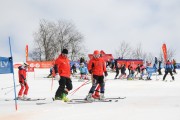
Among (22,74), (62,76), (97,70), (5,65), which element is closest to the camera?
(5,65)

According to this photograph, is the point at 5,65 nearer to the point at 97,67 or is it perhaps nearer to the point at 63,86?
the point at 63,86

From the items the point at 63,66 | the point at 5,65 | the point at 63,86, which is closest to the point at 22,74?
the point at 63,66

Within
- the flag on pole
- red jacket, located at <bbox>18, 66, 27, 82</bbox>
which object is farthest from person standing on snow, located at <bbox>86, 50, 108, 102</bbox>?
red jacket, located at <bbox>18, 66, 27, 82</bbox>

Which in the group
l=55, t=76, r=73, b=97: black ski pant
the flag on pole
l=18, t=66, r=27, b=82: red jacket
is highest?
the flag on pole

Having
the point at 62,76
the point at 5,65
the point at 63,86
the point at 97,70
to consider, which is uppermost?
the point at 5,65

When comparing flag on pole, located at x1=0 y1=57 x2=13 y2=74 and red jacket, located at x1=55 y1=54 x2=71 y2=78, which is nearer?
flag on pole, located at x1=0 y1=57 x2=13 y2=74

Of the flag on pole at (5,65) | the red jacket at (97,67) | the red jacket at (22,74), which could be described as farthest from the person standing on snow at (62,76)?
the red jacket at (22,74)

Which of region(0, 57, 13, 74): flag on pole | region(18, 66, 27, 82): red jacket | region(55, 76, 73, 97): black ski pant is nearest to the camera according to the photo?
region(0, 57, 13, 74): flag on pole

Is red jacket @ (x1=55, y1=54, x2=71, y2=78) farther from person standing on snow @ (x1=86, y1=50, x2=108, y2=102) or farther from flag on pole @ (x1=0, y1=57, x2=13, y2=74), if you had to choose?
flag on pole @ (x1=0, y1=57, x2=13, y2=74)

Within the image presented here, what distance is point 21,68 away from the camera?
656 inches

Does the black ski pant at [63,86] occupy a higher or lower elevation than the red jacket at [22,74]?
lower

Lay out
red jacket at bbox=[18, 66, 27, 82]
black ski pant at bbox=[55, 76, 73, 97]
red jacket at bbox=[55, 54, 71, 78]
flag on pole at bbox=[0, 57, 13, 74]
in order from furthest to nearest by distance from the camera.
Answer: red jacket at bbox=[18, 66, 27, 82], red jacket at bbox=[55, 54, 71, 78], black ski pant at bbox=[55, 76, 73, 97], flag on pole at bbox=[0, 57, 13, 74]

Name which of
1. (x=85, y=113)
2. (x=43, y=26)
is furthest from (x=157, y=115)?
(x=43, y=26)

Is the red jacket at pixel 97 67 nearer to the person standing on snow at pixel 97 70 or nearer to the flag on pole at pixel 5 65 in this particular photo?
the person standing on snow at pixel 97 70
